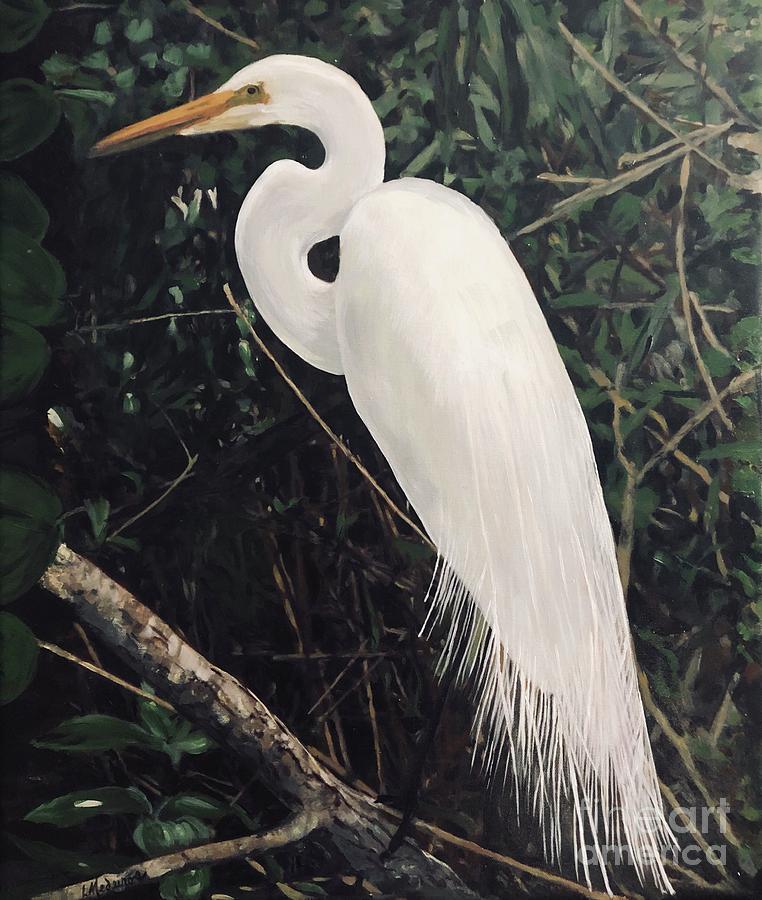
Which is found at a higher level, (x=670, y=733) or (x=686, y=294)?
(x=686, y=294)

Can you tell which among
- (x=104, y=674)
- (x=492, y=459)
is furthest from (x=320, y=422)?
(x=104, y=674)

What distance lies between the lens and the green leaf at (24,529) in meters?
1.10

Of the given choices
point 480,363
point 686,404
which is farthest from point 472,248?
point 686,404

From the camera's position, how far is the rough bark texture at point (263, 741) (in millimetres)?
1086

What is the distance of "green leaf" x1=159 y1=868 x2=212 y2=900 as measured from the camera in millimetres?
1095

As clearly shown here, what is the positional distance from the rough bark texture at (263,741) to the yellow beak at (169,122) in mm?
620

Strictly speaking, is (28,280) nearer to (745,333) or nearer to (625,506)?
(625,506)

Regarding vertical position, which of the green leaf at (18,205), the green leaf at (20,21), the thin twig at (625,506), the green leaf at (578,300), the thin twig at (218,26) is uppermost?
the green leaf at (20,21)

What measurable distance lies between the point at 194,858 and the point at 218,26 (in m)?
1.15

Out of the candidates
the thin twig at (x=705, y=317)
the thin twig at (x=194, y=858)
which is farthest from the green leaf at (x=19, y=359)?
the thin twig at (x=705, y=317)

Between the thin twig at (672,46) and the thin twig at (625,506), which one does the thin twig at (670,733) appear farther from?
the thin twig at (672,46)

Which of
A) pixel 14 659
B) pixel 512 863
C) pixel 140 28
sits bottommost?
pixel 512 863

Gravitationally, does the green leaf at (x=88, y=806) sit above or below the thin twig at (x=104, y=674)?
below

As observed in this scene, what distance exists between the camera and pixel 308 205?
3.52 feet
